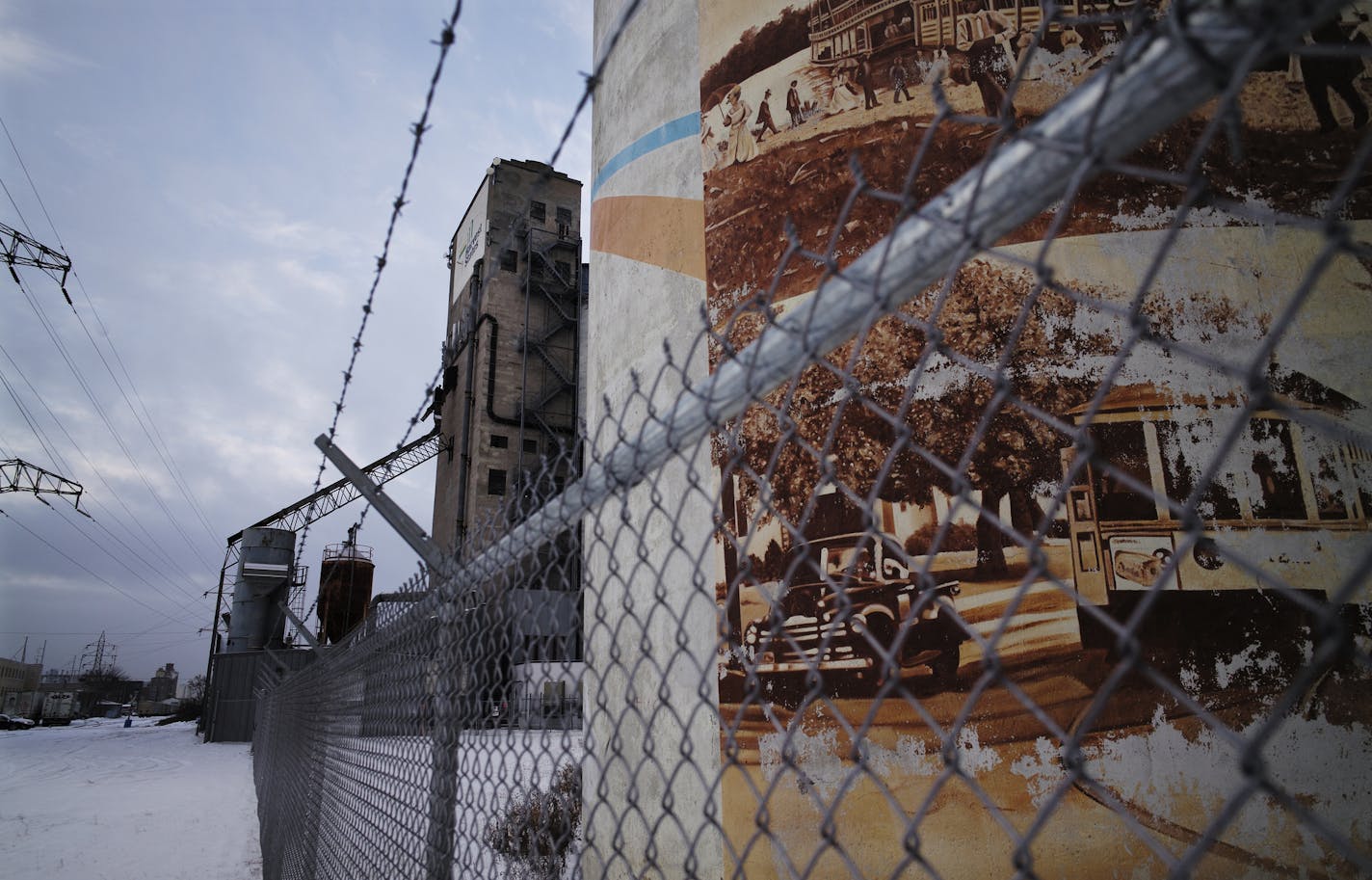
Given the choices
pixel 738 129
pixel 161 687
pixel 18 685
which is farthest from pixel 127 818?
pixel 161 687

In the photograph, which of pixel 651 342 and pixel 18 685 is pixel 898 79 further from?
pixel 18 685

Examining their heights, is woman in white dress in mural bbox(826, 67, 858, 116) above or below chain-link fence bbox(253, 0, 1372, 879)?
above

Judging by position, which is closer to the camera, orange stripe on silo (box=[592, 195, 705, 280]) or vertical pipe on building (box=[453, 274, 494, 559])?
orange stripe on silo (box=[592, 195, 705, 280])

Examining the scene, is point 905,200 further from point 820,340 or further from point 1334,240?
point 1334,240

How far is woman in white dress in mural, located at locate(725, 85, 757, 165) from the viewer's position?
5395 millimetres

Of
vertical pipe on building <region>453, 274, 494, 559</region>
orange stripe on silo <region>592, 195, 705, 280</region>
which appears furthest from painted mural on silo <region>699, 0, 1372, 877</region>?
vertical pipe on building <region>453, 274, 494, 559</region>

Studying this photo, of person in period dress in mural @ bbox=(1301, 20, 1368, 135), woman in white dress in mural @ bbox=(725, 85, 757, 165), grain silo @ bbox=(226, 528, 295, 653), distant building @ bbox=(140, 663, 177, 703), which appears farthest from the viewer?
distant building @ bbox=(140, 663, 177, 703)

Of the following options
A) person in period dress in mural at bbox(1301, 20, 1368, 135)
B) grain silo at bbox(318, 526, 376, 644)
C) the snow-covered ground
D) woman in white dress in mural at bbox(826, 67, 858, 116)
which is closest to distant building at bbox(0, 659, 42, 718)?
grain silo at bbox(318, 526, 376, 644)

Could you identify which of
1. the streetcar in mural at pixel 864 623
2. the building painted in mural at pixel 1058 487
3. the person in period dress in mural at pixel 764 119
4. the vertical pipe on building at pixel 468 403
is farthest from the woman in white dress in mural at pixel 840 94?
the vertical pipe on building at pixel 468 403

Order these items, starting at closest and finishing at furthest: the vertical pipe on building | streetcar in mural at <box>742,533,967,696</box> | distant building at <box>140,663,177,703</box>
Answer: streetcar in mural at <box>742,533,967,696</box>
the vertical pipe on building
distant building at <box>140,663,177,703</box>

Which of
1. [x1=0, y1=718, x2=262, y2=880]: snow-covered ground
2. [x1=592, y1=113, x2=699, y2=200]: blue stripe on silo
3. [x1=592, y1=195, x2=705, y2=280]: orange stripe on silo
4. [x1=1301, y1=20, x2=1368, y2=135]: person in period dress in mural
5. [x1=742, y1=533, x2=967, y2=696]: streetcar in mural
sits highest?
[x1=592, y1=113, x2=699, y2=200]: blue stripe on silo

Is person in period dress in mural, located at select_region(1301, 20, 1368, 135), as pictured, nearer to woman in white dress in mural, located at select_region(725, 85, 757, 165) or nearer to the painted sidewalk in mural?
the painted sidewalk in mural

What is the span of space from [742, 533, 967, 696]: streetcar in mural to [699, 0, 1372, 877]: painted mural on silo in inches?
0.8

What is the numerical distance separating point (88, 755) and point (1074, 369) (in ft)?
76.6
